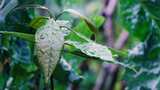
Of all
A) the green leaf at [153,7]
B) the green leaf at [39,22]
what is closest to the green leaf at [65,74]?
the green leaf at [39,22]

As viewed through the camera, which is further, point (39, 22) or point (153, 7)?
point (153, 7)

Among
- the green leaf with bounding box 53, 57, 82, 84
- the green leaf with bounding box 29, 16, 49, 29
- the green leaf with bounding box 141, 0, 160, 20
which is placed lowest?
the green leaf with bounding box 53, 57, 82, 84

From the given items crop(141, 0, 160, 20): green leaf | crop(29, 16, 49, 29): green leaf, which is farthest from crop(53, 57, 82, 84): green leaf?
crop(141, 0, 160, 20): green leaf

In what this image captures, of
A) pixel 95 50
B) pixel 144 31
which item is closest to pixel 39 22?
pixel 95 50

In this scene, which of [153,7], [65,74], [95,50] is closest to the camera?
[95,50]

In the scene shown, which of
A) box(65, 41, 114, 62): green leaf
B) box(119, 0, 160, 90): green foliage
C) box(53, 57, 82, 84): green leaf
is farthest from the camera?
box(119, 0, 160, 90): green foliage

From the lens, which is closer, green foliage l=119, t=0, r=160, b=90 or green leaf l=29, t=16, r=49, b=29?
green leaf l=29, t=16, r=49, b=29

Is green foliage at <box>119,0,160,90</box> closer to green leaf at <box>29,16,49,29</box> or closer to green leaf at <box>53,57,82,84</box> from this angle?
green leaf at <box>53,57,82,84</box>

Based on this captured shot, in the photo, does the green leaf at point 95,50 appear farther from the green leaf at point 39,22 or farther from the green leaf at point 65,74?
the green leaf at point 65,74

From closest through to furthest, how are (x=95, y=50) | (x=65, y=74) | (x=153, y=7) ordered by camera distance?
(x=95, y=50) → (x=65, y=74) → (x=153, y=7)

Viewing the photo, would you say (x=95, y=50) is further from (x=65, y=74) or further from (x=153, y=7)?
(x=153, y=7)

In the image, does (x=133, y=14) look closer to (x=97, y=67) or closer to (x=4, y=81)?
(x=4, y=81)
